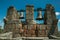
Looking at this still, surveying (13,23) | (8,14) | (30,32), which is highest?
(8,14)

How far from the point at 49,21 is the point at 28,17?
204 centimetres

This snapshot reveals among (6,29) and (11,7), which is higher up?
(11,7)

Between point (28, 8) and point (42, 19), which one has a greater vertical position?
point (28, 8)

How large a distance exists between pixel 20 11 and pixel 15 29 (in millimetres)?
4313

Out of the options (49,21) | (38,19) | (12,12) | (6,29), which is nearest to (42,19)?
(38,19)

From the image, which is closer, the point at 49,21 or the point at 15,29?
the point at 15,29

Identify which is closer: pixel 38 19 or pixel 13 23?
pixel 13 23

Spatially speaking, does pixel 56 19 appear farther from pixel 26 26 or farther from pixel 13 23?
pixel 13 23

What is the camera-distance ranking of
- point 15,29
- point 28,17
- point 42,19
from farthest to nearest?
point 42,19 < point 28,17 < point 15,29

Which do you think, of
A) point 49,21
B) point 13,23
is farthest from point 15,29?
point 49,21

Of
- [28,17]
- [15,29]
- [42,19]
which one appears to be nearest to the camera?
[15,29]

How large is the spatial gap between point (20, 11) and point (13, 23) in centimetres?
407

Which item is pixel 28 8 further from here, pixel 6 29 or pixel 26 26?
pixel 6 29

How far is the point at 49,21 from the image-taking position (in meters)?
13.5
